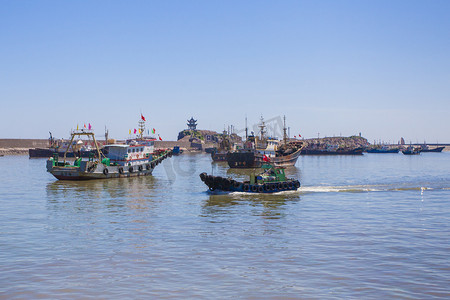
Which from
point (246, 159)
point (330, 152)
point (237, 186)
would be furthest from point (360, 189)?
point (330, 152)

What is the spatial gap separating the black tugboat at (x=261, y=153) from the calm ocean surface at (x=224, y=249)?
45921 millimetres

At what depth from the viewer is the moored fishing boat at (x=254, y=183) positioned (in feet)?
123

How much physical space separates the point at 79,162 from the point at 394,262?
41.5 meters

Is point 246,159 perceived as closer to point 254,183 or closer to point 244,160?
point 244,160

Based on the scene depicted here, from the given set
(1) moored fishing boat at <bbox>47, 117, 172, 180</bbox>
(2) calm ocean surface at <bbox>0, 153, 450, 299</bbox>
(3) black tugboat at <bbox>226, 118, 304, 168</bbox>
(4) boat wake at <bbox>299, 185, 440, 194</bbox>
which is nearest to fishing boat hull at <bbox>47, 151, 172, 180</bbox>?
(1) moored fishing boat at <bbox>47, 117, 172, 180</bbox>

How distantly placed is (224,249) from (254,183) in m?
20.0

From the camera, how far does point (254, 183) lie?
124ft

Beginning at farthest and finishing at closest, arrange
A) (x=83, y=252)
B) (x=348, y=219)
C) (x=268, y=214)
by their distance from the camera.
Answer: (x=268, y=214)
(x=348, y=219)
(x=83, y=252)

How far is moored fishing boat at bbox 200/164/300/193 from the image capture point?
123 feet

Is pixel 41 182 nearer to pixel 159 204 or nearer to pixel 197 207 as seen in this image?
pixel 159 204

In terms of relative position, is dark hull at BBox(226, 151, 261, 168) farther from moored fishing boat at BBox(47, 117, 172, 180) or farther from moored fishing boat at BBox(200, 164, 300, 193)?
moored fishing boat at BBox(200, 164, 300, 193)

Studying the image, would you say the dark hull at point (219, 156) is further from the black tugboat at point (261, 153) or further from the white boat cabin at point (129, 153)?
the white boat cabin at point (129, 153)

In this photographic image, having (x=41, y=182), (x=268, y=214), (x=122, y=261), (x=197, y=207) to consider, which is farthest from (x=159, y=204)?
(x=41, y=182)

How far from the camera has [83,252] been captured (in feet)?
57.7
